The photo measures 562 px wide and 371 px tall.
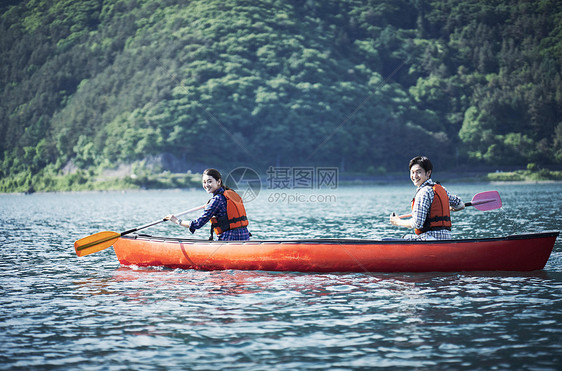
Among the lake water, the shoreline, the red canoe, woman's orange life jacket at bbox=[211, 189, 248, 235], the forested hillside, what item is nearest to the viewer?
the lake water

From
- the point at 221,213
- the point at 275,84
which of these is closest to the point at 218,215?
the point at 221,213

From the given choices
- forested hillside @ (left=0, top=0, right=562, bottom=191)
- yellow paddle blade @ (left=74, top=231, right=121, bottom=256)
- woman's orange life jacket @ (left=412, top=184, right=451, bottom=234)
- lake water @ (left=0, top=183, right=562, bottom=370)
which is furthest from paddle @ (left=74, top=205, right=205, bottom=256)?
forested hillside @ (left=0, top=0, right=562, bottom=191)

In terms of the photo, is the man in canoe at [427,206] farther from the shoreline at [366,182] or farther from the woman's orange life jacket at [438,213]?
the shoreline at [366,182]

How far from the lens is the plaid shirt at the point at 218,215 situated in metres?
13.2

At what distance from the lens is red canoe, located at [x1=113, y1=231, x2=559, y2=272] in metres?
12.4

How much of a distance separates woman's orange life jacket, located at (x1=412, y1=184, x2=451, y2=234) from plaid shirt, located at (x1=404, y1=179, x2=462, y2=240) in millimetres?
78

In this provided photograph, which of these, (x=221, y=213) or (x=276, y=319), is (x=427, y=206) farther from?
(x=221, y=213)

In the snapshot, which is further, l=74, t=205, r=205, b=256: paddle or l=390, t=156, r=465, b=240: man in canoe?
l=74, t=205, r=205, b=256: paddle

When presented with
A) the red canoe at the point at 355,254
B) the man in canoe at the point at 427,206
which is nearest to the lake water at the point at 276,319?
the red canoe at the point at 355,254

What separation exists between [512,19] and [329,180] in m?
81.6

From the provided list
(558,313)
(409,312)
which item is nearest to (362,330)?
(409,312)

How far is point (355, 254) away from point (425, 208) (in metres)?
1.73

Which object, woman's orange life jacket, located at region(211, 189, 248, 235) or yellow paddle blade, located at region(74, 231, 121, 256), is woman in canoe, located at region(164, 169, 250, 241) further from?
yellow paddle blade, located at region(74, 231, 121, 256)

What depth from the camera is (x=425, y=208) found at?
12.1 m
